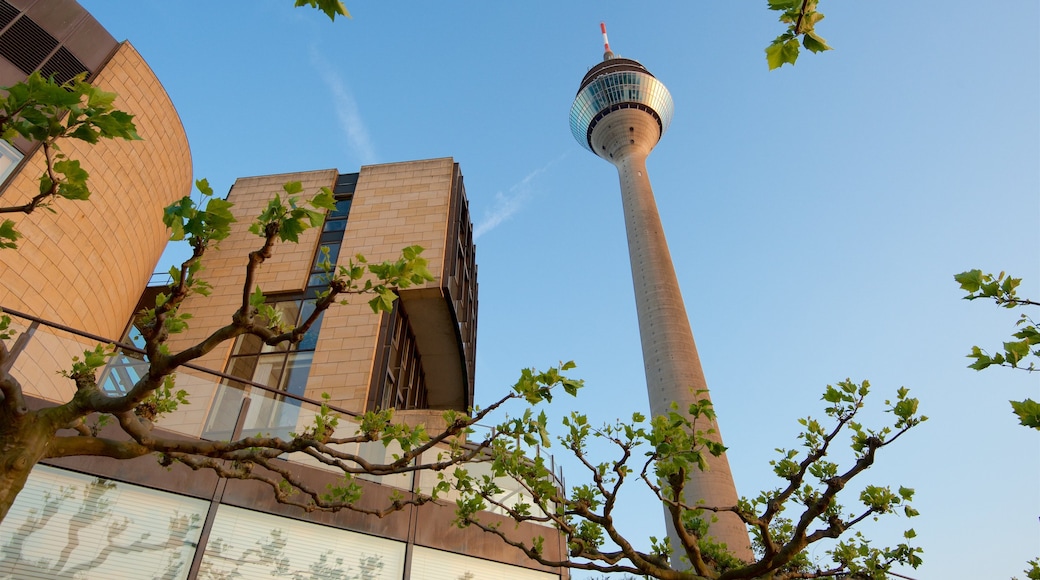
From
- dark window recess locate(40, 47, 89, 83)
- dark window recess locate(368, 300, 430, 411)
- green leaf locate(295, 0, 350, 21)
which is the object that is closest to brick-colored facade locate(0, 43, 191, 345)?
dark window recess locate(40, 47, 89, 83)

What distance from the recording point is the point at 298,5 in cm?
344

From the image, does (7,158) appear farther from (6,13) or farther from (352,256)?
(352,256)

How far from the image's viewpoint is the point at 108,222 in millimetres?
16578

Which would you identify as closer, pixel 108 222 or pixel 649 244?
pixel 108 222

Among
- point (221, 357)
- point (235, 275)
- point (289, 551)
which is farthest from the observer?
point (235, 275)

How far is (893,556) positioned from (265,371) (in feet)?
55.0

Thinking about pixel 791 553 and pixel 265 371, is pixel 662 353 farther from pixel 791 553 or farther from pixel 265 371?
pixel 791 553

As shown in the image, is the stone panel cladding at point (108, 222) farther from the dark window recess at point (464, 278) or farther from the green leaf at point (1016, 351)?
the green leaf at point (1016, 351)

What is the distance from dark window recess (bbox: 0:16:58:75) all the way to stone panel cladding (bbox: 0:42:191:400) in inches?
50.0

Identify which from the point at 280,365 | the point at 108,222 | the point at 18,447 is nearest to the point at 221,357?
the point at 280,365

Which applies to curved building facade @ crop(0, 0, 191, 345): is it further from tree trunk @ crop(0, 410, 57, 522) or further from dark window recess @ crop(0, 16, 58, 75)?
tree trunk @ crop(0, 410, 57, 522)

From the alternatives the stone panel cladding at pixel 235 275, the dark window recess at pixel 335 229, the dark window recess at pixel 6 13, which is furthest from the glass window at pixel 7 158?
the dark window recess at pixel 335 229

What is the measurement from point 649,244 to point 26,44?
45.2 metres

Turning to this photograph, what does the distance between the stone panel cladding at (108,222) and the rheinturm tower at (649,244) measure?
19.8 meters
